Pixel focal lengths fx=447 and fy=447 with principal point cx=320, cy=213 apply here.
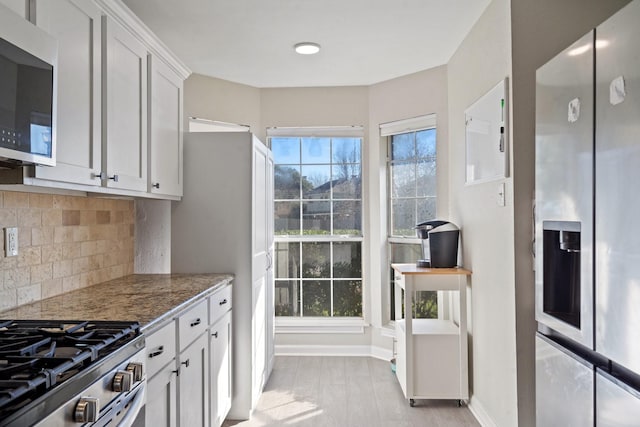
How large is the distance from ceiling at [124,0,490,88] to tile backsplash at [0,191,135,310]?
46.2 inches

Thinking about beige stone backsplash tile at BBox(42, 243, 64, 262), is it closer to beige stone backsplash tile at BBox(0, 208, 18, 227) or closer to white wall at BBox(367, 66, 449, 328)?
beige stone backsplash tile at BBox(0, 208, 18, 227)

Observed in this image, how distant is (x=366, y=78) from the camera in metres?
3.91

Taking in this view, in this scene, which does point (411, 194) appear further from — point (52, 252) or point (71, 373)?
point (71, 373)

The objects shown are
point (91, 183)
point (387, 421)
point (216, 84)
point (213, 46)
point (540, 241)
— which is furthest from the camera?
point (216, 84)

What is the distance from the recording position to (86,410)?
1109 millimetres

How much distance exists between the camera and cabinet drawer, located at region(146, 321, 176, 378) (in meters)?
1.66

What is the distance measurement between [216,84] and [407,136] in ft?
5.65

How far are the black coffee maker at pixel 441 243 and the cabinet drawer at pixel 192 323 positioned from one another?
1581mm

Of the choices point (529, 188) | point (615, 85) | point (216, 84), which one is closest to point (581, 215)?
point (615, 85)

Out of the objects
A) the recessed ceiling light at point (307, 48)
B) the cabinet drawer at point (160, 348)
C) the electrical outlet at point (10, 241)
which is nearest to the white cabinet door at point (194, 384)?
the cabinet drawer at point (160, 348)

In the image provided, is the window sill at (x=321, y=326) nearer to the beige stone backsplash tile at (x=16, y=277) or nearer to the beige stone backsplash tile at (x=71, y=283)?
the beige stone backsplash tile at (x=71, y=283)

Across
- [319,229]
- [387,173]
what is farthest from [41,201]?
[387,173]

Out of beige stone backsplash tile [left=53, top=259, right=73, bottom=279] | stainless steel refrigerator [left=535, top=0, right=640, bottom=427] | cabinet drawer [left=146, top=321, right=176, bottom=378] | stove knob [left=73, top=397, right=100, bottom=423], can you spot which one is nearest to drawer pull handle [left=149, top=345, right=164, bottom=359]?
cabinet drawer [left=146, top=321, right=176, bottom=378]

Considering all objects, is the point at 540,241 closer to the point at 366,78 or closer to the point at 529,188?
the point at 529,188
